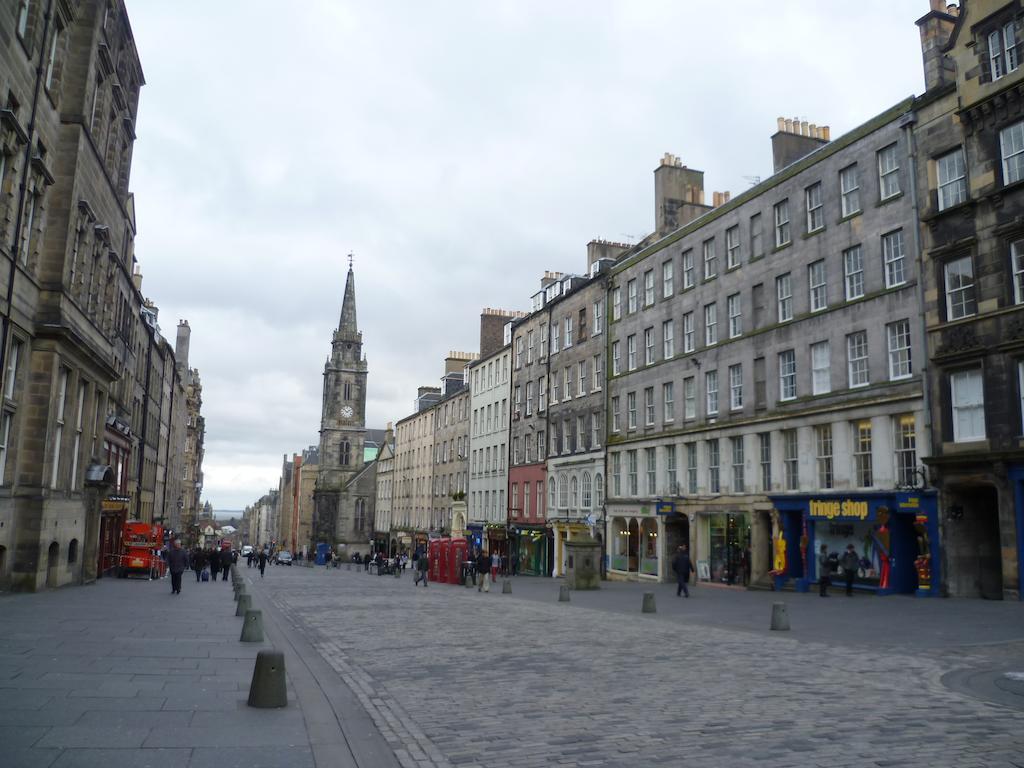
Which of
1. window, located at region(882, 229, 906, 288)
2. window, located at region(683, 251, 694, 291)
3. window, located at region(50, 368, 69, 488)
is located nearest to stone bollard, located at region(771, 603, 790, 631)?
window, located at region(882, 229, 906, 288)

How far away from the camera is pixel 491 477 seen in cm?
6444

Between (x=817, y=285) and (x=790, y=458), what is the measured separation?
268 inches

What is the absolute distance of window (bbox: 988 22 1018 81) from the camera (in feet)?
81.3

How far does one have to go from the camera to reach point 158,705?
9180 mm

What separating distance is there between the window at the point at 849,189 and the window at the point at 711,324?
27.5 ft

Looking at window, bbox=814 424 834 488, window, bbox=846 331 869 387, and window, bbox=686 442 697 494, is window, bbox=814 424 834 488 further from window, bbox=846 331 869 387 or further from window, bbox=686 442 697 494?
window, bbox=686 442 697 494

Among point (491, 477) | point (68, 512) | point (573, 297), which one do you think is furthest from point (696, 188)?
point (68, 512)

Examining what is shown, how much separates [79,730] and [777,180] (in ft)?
107

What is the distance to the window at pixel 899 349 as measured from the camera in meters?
28.0

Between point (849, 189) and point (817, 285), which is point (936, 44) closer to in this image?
point (849, 189)

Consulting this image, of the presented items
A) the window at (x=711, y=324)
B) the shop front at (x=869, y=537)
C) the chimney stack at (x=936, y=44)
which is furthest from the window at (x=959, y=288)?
the window at (x=711, y=324)

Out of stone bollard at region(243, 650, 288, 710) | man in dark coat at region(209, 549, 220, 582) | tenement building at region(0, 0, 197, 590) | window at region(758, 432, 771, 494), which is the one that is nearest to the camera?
stone bollard at region(243, 650, 288, 710)

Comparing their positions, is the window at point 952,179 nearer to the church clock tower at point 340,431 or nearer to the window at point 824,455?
the window at point 824,455

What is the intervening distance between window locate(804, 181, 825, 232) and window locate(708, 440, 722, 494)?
10362 millimetres
